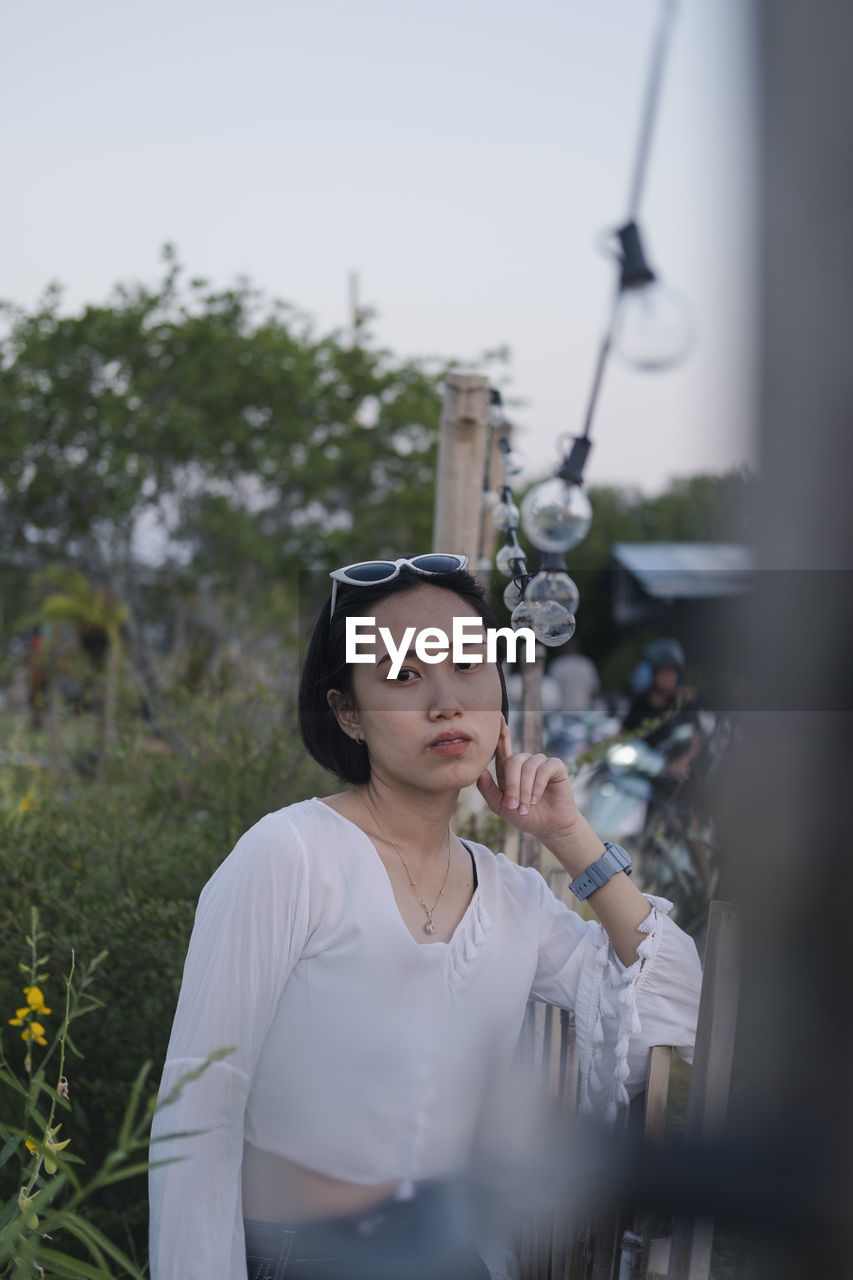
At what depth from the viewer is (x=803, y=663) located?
1.78 ft

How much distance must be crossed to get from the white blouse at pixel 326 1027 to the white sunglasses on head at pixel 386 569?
0.39m

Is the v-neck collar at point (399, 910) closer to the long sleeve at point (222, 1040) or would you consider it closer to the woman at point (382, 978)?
the woman at point (382, 978)

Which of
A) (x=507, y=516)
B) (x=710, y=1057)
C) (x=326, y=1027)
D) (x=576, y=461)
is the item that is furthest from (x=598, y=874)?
(x=507, y=516)

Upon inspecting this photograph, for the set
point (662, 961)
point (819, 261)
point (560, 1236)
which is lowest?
point (560, 1236)

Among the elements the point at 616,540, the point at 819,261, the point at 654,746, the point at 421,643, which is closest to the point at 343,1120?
the point at 421,643

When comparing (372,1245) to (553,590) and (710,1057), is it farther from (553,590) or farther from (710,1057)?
(553,590)

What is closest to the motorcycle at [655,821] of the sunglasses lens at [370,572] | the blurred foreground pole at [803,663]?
the sunglasses lens at [370,572]

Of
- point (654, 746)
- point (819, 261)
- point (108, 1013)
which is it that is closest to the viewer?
point (819, 261)

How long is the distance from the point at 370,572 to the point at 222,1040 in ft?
2.64

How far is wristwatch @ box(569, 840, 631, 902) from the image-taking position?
83.0 inches

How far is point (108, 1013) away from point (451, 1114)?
1.35m

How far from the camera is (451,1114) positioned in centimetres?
189

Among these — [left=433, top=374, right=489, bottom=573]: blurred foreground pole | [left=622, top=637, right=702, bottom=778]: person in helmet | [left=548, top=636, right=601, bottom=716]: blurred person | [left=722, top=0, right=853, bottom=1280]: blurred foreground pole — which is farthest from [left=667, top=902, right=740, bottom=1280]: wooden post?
[left=548, top=636, right=601, bottom=716]: blurred person

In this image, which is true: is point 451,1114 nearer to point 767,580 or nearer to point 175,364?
point 767,580
